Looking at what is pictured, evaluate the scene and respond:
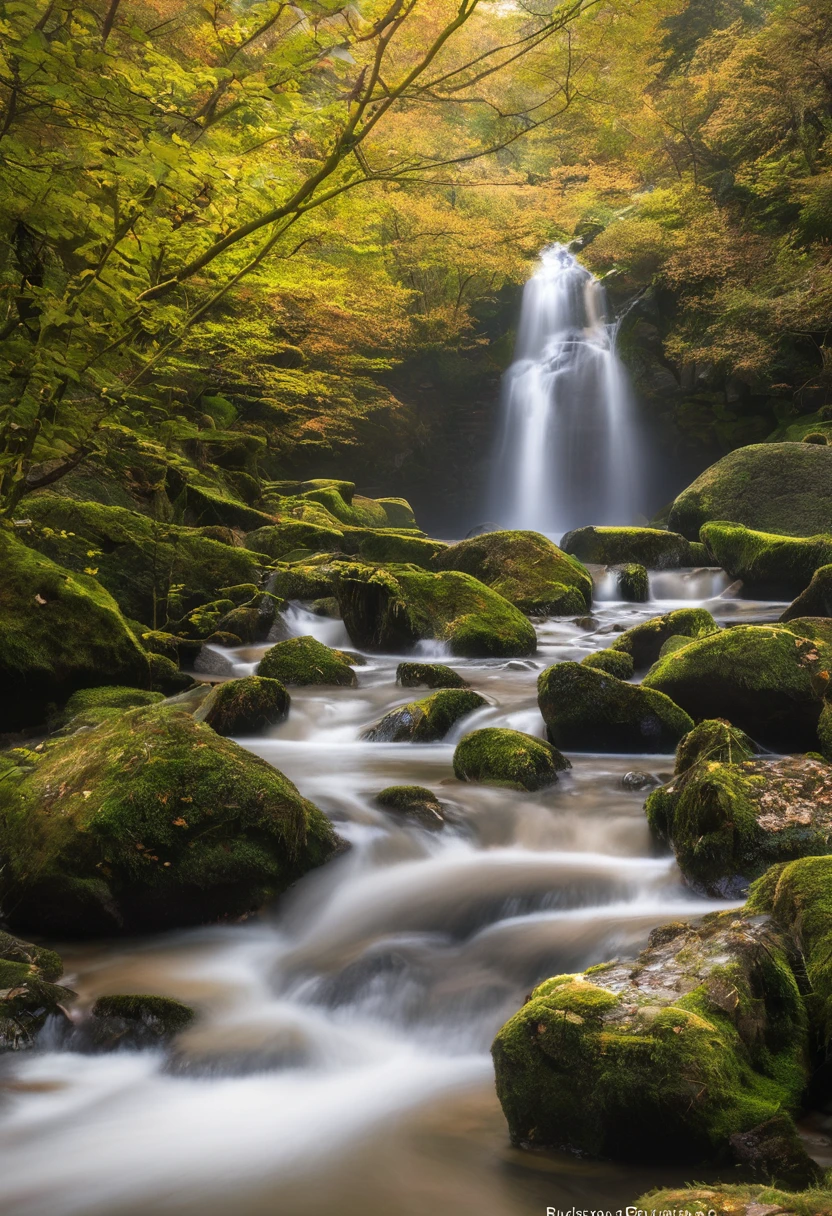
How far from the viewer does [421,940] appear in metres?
4.27

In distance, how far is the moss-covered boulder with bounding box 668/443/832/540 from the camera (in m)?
14.5

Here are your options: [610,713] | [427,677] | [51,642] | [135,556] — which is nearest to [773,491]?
[427,677]

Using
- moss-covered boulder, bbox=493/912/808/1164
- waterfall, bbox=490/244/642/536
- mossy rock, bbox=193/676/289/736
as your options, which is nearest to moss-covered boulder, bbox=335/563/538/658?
mossy rock, bbox=193/676/289/736

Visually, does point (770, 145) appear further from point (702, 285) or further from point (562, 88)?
point (562, 88)

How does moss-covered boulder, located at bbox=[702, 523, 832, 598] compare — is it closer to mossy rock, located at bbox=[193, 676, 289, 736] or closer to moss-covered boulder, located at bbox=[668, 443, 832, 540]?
moss-covered boulder, located at bbox=[668, 443, 832, 540]

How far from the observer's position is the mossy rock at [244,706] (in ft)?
22.5

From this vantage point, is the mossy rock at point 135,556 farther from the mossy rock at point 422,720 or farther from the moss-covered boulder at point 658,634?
the moss-covered boulder at point 658,634

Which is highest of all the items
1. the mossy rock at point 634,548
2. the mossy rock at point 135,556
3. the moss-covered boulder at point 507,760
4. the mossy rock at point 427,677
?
the mossy rock at point 634,548

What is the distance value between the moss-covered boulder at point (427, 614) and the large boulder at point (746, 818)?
5673 millimetres

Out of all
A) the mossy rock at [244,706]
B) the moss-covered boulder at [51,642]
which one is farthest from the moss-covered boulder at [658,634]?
the moss-covered boulder at [51,642]

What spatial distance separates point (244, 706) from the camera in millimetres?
7121

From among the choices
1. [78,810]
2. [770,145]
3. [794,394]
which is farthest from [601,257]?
[78,810]

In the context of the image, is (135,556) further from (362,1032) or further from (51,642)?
(362,1032)

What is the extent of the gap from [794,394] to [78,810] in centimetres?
2172
